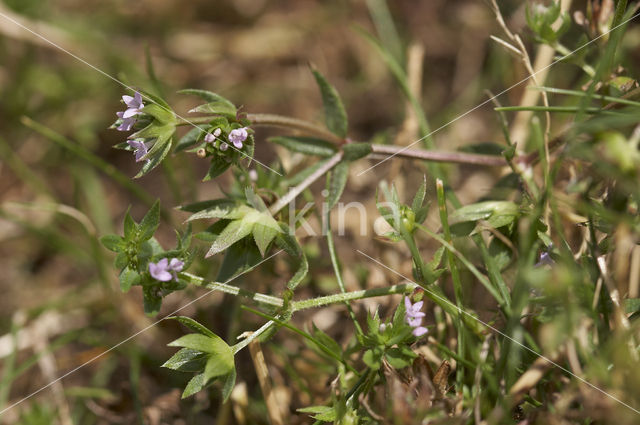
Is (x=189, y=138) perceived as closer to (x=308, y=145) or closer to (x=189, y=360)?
(x=308, y=145)

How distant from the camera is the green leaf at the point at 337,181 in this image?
2.20m

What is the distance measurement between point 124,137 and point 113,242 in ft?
6.66

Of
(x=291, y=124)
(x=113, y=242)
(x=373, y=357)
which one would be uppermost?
(x=291, y=124)

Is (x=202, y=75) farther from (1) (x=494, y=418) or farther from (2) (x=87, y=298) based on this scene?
(1) (x=494, y=418)

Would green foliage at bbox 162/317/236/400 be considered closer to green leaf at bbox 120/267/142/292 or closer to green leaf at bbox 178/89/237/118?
green leaf at bbox 120/267/142/292

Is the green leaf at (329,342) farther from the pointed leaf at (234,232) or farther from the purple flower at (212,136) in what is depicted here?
the purple flower at (212,136)

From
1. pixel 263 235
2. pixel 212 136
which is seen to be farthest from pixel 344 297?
pixel 212 136

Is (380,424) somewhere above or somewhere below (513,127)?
below

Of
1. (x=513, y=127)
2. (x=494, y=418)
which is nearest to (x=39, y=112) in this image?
(x=513, y=127)

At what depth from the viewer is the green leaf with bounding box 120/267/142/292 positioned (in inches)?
72.8

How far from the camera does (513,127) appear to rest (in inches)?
118

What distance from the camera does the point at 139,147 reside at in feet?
6.09

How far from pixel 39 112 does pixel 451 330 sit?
282cm

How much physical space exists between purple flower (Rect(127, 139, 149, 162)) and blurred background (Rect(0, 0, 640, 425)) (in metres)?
0.74
